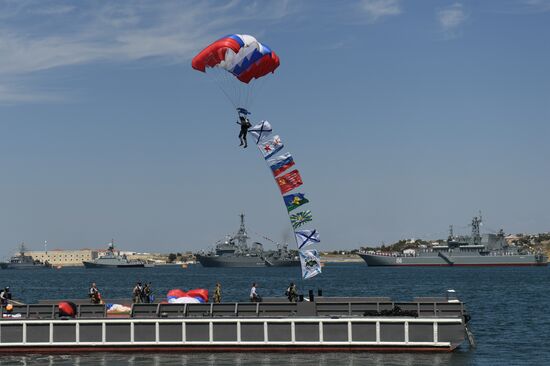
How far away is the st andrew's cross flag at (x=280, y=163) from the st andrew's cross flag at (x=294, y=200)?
3.49ft

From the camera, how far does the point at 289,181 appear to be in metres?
32.6

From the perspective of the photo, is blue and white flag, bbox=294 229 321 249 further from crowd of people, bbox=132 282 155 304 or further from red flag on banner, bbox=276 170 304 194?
crowd of people, bbox=132 282 155 304

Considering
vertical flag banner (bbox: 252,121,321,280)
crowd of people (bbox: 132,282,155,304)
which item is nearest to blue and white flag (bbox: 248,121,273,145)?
vertical flag banner (bbox: 252,121,321,280)

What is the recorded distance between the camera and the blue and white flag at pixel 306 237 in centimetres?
3222

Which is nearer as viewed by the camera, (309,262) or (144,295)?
(309,262)

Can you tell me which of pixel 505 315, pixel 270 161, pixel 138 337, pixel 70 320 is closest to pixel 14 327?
pixel 70 320

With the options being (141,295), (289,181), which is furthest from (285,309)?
(141,295)

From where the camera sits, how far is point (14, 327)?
32062mm

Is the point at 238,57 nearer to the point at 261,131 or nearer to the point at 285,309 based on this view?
the point at 261,131

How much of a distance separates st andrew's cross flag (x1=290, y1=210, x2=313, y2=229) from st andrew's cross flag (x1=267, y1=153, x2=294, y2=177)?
1848mm

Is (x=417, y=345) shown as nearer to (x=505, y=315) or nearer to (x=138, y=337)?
(x=138, y=337)

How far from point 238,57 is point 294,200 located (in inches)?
244

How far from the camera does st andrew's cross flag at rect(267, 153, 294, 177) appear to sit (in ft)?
106

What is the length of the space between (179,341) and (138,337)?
5.33 feet
